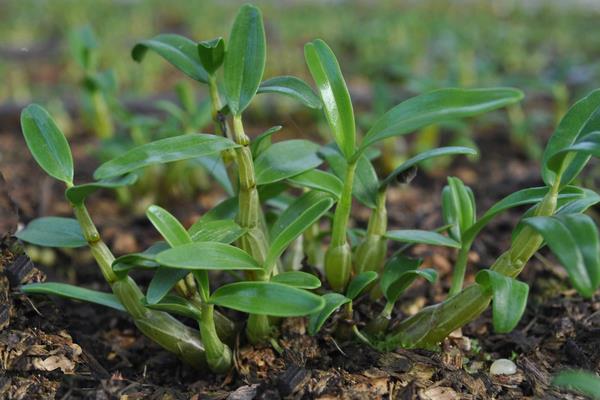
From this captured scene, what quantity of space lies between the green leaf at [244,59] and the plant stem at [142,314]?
337 mm

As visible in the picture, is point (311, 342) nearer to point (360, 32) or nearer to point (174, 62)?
point (174, 62)

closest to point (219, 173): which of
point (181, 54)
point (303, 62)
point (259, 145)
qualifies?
point (259, 145)

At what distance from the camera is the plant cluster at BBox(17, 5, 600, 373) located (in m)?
0.98

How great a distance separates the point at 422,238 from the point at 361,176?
207 millimetres

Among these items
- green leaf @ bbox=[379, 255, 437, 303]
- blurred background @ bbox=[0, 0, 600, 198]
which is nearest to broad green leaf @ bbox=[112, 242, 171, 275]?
green leaf @ bbox=[379, 255, 437, 303]

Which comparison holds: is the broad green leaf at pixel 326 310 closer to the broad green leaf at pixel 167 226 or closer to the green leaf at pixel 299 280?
the green leaf at pixel 299 280

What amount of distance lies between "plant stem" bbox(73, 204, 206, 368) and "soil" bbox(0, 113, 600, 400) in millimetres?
67

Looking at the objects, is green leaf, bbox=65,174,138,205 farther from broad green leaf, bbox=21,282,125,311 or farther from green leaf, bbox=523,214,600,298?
green leaf, bbox=523,214,600,298

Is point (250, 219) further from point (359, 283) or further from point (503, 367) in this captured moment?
point (503, 367)

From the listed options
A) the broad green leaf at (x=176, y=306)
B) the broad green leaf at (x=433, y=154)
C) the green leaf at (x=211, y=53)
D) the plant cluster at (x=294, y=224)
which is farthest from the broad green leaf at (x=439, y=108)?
the broad green leaf at (x=176, y=306)

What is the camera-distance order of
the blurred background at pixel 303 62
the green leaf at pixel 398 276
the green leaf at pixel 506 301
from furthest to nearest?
the blurred background at pixel 303 62 → the green leaf at pixel 398 276 → the green leaf at pixel 506 301

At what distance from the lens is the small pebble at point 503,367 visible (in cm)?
125

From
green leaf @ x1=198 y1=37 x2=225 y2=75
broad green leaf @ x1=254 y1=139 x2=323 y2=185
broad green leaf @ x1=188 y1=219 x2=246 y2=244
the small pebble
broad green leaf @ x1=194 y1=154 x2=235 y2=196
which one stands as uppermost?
green leaf @ x1=198 y1=37 x2=225 y2=75

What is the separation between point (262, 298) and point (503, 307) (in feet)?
1.25
